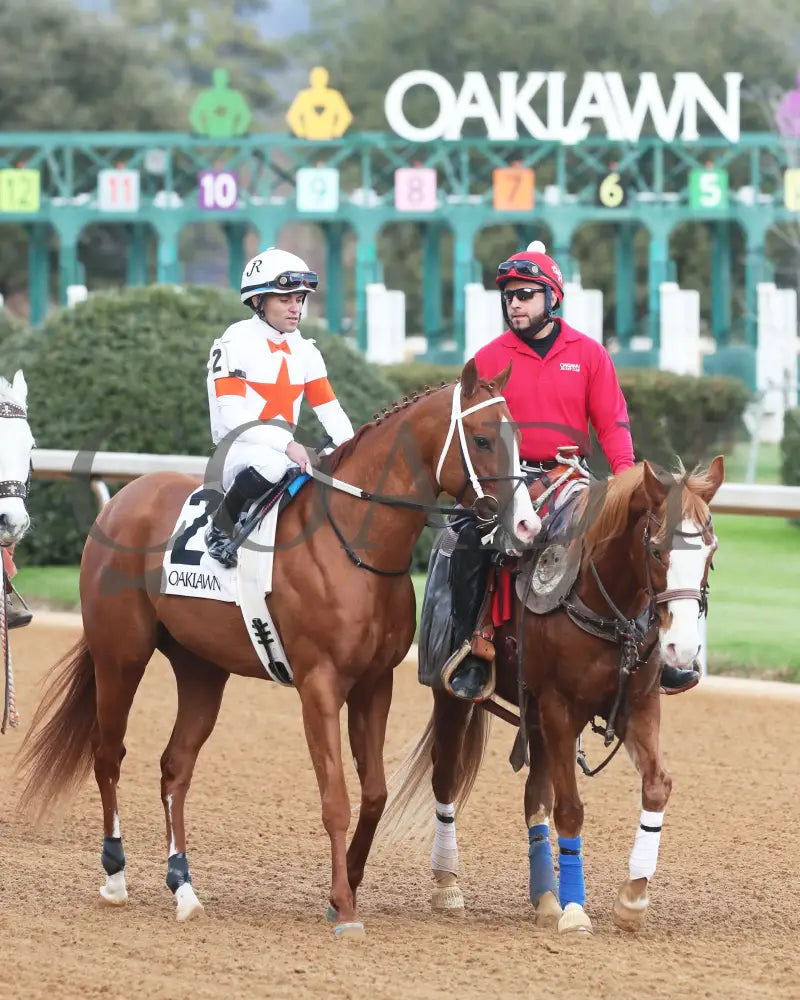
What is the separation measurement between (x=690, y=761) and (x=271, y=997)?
145 inches

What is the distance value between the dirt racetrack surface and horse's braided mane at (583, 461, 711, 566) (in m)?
1.12

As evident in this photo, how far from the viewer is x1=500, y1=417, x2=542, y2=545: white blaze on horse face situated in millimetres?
4945

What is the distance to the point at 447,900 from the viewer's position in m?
5.50

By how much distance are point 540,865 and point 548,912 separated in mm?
173

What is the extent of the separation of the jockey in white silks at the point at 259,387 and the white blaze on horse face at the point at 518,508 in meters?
0.61

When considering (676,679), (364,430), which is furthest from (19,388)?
(676,679)

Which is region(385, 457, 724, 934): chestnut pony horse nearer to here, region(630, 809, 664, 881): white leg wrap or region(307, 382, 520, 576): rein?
region(630, 809, 664, 881): white leg wrap

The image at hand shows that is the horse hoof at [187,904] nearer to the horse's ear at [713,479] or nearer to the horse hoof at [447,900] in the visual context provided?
the horse hoof at [447,900]

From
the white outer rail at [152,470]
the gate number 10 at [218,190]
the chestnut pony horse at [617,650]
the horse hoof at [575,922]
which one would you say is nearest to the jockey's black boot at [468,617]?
the chestnut pony horse at [617,650]

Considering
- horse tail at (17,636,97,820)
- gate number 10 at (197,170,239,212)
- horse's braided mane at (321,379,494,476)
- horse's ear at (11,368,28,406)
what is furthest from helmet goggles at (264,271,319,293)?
gate number 10 at (197,170,239,212)

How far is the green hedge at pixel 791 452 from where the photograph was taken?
14.3 m

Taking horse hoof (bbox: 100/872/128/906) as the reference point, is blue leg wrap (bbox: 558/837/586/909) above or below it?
above

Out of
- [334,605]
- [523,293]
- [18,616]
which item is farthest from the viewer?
[18,616]

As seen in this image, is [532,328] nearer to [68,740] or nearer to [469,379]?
[469,379]
